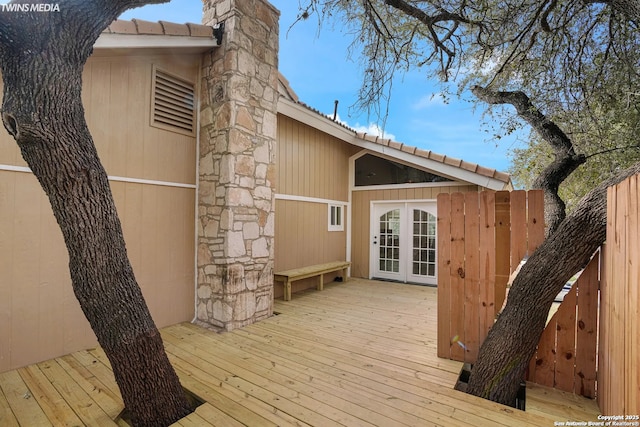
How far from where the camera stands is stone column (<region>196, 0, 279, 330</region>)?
3.79m

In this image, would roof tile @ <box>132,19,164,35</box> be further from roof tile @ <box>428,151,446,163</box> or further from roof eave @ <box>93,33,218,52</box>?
→ roof tile @ <box>428,151,446,163</box>

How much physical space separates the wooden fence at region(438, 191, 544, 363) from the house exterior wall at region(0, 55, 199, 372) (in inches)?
131

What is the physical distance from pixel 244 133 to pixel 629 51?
4.70 meters

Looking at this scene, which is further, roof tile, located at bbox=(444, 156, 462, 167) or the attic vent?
roof tile, located at bbox=(444, 156, 462, 167)

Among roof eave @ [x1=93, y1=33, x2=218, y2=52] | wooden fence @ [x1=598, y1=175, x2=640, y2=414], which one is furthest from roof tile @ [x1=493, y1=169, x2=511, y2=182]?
roof eave @ [x1=93, y1=33, x2=218, y2=52]

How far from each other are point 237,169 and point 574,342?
12.8ft

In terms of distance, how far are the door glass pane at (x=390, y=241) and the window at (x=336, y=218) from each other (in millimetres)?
1000

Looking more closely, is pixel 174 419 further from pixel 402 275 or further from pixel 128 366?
pixel 402 275

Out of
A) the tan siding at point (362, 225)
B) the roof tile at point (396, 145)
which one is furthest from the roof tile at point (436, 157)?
the tan siding at point (362, 225)

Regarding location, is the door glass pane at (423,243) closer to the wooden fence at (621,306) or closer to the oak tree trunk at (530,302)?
the oak tree trunk at (530,302)

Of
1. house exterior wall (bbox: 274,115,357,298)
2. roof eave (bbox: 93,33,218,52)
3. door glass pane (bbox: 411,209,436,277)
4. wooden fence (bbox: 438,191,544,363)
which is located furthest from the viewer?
door glass pane (bbox: 411,209,436,277)

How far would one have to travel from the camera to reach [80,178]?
1833 mm

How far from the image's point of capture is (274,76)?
4410mm

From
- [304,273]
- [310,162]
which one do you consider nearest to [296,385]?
[304,273]
